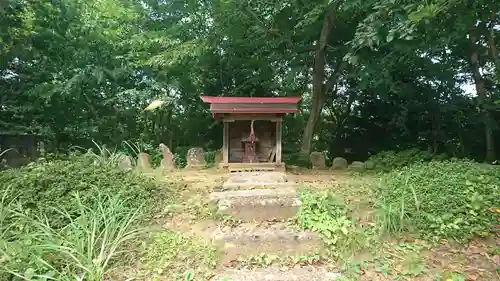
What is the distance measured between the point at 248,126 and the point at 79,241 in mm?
6082

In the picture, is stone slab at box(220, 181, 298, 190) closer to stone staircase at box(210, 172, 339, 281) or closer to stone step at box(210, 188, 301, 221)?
stone staircase at box(210, 172, 339, 281)

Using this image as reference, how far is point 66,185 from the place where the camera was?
11.6 feet

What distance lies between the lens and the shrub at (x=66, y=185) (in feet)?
10.9

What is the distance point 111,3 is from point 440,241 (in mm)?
10516

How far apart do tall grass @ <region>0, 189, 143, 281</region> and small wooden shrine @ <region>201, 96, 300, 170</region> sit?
4143 mm

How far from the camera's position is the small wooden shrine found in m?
7.23

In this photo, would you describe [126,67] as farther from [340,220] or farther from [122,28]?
[340,220]

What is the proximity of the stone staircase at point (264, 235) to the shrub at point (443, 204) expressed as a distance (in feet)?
2.96

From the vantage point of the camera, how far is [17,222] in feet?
9.84

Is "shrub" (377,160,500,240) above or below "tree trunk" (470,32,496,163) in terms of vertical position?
below

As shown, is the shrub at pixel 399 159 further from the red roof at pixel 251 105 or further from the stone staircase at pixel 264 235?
the stone staircase at pixel 264 235

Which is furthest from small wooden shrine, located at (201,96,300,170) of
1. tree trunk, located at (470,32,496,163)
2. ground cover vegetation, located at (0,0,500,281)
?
tree trunk, located at (470,32,496,163)

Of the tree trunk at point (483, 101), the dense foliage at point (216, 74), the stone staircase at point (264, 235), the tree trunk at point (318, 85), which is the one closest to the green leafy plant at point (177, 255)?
the stone staircase at point (264, 235)

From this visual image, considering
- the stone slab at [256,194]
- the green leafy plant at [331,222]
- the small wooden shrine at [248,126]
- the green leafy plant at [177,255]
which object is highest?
the small wooden shrine at [248,126]
